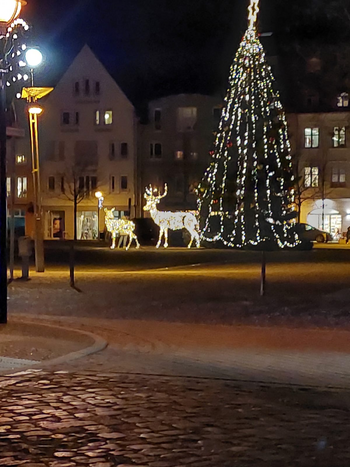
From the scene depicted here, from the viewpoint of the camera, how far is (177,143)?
72.7 m

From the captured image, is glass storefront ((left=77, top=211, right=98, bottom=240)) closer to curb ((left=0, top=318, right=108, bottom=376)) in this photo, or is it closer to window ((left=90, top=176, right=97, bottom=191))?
window ((left=90, top=176, right=97, bottom=191))

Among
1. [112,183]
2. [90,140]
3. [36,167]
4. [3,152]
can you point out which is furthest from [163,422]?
Answer: [90,140]

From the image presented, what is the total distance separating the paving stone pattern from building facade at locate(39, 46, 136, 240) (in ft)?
203

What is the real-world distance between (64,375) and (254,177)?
1346 inches

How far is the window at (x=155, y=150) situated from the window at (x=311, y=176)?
39.0 ft

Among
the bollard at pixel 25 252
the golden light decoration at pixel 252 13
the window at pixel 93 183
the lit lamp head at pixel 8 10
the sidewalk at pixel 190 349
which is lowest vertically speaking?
the sidewalk at pixel 190 349

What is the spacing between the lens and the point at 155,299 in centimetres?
1978

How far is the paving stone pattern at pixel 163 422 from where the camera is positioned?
7098mm

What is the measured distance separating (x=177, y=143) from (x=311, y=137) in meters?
10.7

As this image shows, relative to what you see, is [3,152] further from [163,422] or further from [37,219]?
[37,219]

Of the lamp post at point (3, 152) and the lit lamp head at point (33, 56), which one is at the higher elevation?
the lit lamp head at point (33, 56)

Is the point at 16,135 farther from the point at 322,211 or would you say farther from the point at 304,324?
the point at 322,211

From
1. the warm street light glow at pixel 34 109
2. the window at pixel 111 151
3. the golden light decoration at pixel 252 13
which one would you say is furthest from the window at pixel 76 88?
the warm street light glow at pixel 34 109

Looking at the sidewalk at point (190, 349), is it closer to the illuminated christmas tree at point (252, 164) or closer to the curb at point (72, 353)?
the curb at point (72, 353)
